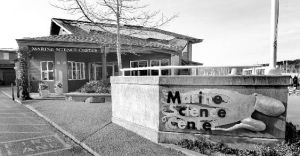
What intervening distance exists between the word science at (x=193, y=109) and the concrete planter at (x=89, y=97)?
297 inches

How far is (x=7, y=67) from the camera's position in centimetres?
3806

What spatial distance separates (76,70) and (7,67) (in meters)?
29.3

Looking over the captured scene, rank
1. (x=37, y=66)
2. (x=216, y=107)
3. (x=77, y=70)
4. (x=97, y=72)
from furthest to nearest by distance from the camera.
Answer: (x=97, y=72), (x=77, y=70), (x=37, y=66), (x=216, y=107)

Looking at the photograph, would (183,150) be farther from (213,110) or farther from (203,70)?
(203,70)

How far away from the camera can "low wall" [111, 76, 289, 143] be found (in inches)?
181

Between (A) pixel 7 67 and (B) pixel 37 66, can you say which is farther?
(A) pixel 7 67

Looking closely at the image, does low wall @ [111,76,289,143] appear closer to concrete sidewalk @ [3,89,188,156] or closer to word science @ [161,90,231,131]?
word science @ [161,90,231,131]

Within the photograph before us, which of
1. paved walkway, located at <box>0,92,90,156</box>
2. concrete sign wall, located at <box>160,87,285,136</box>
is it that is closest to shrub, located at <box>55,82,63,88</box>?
paved walkway, located at <box>0,92,90,156</box>

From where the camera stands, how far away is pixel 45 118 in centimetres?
830

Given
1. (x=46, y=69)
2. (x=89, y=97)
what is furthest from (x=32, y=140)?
(x=46, y=69)

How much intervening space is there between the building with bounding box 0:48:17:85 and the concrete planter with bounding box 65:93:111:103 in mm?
33070

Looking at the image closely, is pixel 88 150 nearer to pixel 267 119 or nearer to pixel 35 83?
pixel 267 119

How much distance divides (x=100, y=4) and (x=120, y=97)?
567 cm

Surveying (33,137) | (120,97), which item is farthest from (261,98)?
(33,137)
